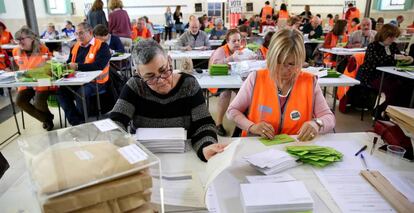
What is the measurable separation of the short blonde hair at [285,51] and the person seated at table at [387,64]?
9.22ft

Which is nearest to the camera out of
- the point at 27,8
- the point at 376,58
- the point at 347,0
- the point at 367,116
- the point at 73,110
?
the point at 73,110

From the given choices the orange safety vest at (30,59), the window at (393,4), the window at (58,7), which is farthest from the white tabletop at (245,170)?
the window at (393,4)

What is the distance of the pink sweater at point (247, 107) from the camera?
167 centimetres

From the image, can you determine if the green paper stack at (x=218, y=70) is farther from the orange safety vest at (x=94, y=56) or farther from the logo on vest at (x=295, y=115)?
the logo on vest at (x=295, y=115)

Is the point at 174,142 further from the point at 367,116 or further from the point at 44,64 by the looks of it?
the point at 367,116

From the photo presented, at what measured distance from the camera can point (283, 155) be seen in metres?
1.27

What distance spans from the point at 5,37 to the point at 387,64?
7.61 meters

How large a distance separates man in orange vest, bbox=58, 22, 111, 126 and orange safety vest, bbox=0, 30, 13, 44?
4136 millimetres

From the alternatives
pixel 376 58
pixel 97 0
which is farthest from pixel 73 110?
pixel 376 58

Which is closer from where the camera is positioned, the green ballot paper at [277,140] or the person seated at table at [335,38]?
the green ballot paper at [277,140]

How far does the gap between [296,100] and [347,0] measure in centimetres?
1286

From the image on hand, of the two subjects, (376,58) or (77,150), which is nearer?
(77,150)

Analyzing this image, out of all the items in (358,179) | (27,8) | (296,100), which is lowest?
(358,179)

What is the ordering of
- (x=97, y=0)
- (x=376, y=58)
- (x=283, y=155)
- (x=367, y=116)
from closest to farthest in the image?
1. (x=283, y=155)
2. (x=376, y=58)
3. (x=367, y=116)
4. (x=97, y=0)
